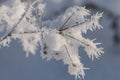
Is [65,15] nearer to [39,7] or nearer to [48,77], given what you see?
[39,7]

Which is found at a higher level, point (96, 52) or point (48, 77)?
point (48, 77)

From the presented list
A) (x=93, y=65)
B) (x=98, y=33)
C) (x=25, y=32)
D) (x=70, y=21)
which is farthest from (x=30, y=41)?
(x=93, y=65)

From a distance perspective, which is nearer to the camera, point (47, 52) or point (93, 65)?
point (47, 52)

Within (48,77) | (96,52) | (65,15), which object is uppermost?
(48,77)

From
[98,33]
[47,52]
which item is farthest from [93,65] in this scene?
[47,52]

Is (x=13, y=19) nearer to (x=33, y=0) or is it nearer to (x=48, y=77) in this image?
(x=33, y=0)

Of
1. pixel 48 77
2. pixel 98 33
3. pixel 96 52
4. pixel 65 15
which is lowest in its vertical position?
pixel 96 52
